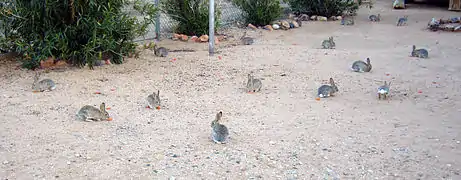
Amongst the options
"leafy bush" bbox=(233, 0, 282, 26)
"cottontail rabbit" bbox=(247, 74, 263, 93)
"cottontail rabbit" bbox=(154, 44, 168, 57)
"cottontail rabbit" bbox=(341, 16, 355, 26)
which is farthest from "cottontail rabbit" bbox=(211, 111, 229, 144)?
"cottontail rabbit" bbox=(341, 16, 355, 26)

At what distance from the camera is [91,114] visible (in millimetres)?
5805

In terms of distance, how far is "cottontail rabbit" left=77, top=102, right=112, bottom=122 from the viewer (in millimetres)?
5805

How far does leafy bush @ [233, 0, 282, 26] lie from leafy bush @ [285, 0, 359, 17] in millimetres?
1997

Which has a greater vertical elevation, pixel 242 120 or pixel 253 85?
pixel 253 85

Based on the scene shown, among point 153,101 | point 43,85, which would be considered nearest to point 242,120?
point 153,101

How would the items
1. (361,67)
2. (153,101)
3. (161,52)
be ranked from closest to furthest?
(153,101) < (361,67) < (161,52)

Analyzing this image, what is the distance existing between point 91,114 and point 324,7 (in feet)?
33.1

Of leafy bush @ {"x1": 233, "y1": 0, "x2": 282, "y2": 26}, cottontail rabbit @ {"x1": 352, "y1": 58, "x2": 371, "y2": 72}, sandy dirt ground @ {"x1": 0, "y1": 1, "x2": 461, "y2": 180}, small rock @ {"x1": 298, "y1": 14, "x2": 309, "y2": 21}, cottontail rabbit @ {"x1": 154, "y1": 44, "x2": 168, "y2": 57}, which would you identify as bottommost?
sandy dirt ground @ {"x1": 0, "y1": 1, "x2": 461, "y2": 180}

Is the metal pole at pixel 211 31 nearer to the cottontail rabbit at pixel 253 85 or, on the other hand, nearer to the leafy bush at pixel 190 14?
the leafy bush at pixel 190 14

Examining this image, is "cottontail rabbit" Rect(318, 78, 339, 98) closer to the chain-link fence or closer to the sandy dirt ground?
the sandy dirt ground

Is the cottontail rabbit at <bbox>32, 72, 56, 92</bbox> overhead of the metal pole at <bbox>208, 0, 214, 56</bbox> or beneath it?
beneath

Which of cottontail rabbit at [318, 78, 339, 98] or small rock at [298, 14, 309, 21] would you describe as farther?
small rock at [298, 14, 309, 21]

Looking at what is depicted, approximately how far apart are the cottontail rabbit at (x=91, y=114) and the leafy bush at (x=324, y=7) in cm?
988

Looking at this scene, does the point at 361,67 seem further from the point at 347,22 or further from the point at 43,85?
the point at 347,22
